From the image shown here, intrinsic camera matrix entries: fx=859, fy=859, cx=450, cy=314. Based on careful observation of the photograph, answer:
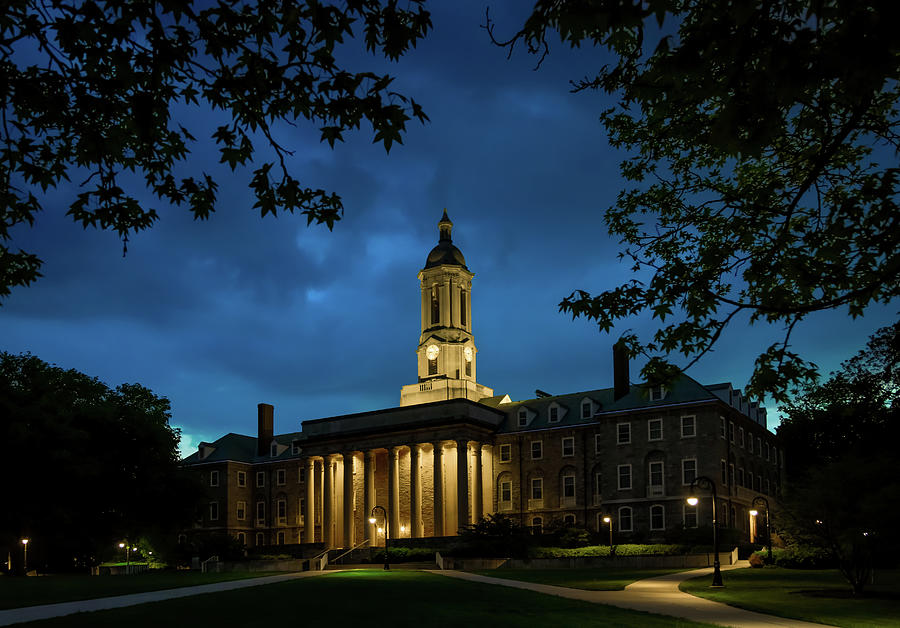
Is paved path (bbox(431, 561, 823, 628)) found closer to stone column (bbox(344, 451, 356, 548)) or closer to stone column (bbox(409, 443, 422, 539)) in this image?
stone column (bbox(409, 443, 422, 539))

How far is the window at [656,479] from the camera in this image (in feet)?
213

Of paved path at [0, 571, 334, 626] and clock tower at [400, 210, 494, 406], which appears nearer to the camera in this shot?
paved path at [0, 571, 334, 626]

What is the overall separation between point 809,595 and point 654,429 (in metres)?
37.0

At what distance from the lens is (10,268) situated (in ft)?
44.4

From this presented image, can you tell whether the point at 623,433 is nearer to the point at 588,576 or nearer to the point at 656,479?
the point at 656,479

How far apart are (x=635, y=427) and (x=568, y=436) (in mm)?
7119

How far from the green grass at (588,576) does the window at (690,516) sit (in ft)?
53.3

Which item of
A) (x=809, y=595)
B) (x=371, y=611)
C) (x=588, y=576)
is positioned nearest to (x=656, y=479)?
(x=588, y=576)

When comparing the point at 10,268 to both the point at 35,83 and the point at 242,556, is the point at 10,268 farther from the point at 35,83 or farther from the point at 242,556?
the point at 242,556

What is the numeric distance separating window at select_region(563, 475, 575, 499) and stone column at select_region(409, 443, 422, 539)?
1257 cm

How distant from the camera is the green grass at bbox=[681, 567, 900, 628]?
23.1m

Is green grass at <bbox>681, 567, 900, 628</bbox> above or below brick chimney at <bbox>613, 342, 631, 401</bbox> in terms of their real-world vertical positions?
below

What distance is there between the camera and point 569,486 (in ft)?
235

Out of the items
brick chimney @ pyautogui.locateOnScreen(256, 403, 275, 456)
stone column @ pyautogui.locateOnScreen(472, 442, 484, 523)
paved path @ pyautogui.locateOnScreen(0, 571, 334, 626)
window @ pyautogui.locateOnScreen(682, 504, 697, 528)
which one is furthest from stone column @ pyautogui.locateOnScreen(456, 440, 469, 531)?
paved path @ pyautogui.locateOnScreen(0, 571, 334, 626)
